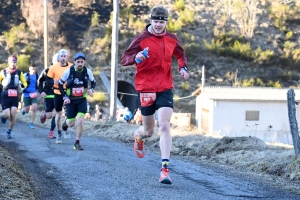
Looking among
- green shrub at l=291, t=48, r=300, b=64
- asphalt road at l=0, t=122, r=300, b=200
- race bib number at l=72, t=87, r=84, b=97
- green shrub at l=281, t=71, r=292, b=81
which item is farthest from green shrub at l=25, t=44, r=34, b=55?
asphalt road at l=0, t=122, r=300, b=200

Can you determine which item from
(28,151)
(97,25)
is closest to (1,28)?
(97,25)

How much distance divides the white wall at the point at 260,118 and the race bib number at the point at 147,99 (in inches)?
1034

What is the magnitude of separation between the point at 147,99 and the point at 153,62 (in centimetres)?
48

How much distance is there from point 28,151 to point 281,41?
39.1 m

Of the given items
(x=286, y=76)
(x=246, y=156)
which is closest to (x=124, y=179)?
(x=246, y=156)

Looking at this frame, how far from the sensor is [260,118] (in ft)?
113

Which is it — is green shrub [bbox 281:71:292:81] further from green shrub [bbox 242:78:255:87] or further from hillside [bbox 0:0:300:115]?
green shrub [bbox 242:78:255:87]

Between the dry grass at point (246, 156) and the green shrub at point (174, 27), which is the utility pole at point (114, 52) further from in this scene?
the green shrub at point (174, 27)

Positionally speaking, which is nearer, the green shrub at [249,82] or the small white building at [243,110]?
the small white building at [243,110]

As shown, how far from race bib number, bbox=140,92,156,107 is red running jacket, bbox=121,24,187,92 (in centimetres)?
6

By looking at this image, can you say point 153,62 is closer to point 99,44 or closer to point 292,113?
point 292,113

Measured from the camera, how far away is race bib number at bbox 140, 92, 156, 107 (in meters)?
6.41

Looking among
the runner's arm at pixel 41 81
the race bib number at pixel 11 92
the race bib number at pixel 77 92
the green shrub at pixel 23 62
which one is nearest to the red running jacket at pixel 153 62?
the race bib number at pixel 77 92

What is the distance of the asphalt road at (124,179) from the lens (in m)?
5.66
